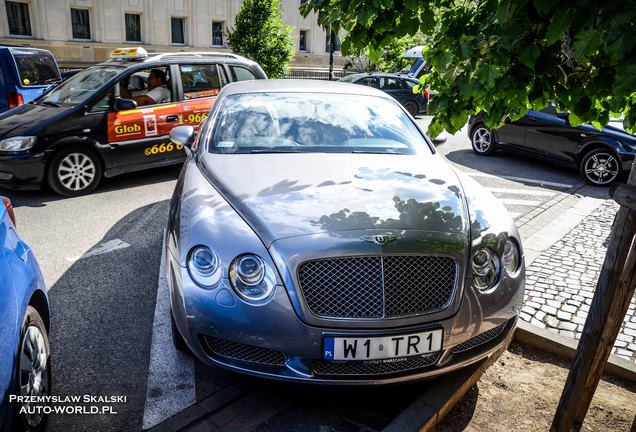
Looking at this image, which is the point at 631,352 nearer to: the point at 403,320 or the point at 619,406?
the point at 619,406

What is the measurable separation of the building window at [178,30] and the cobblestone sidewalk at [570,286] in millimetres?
35879

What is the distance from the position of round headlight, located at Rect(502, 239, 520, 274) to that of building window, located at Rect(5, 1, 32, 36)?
3453 cm

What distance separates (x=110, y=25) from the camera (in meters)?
33.7

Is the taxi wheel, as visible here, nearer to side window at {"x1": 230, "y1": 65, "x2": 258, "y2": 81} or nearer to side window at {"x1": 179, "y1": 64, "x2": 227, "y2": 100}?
side window at {"x1": 179, "y1": 64, "x2": 227, "y2": 100}

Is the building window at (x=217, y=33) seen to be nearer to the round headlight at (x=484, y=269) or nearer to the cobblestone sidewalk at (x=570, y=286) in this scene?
the cobblestone sidewalk at (x=570, y=286)

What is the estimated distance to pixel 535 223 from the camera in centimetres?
686

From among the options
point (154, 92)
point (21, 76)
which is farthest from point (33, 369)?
point (21, 76)

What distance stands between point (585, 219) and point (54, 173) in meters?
7.01

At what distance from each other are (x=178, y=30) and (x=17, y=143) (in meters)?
33.6

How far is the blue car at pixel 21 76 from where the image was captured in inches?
407

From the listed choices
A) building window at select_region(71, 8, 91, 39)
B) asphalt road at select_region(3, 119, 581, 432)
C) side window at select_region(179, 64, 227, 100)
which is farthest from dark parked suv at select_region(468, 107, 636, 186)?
building window at select_region(71, 8, 91, 39)

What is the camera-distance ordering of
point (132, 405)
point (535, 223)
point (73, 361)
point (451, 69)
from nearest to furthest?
point (451, 69)
point (132, 405)
point (73, 361)
point (535, 223)

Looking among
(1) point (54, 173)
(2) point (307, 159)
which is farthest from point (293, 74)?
(2) point (307, 159)

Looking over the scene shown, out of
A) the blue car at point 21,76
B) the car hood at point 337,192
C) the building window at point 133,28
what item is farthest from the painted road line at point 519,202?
the building window at point 133,28
